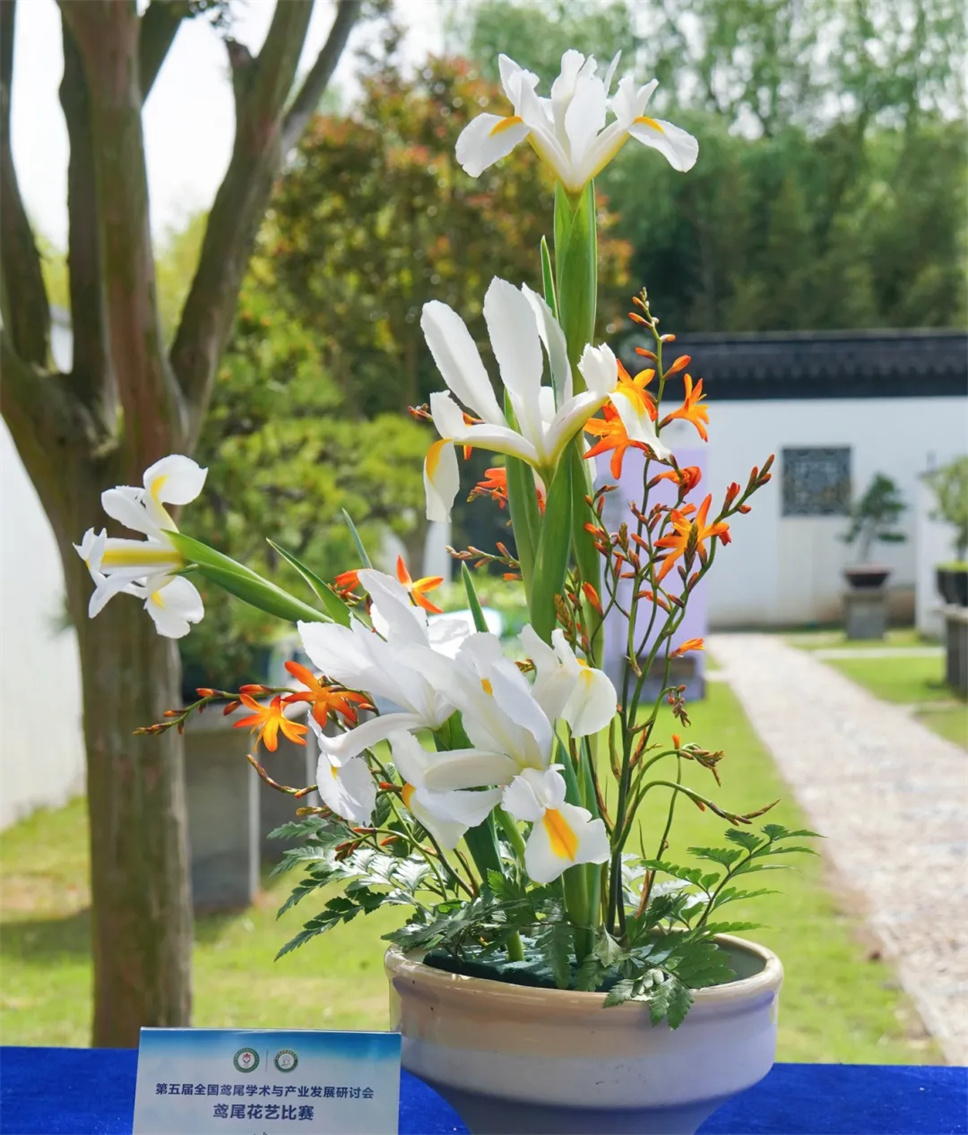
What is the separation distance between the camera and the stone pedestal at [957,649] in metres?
5.64

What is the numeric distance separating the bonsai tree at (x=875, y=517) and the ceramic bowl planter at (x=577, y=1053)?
10360 millimetres

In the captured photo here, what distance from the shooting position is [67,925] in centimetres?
288

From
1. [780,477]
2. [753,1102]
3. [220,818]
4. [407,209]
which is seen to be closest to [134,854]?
[753,1102]

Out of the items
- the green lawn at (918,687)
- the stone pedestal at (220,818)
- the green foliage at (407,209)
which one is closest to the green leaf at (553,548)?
the stone pedestal at (220,818)

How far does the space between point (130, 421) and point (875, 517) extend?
9.70m

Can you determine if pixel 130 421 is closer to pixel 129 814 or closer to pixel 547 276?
pixel 129 814

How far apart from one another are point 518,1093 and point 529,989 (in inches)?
1.6

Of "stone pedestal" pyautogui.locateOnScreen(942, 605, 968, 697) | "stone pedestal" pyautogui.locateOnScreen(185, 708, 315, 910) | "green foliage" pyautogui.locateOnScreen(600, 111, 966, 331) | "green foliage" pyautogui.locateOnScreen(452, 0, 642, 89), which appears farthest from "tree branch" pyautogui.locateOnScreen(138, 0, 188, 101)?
"green foliage" pyautogui.locateOnScreen(600, 111, 966, 331)

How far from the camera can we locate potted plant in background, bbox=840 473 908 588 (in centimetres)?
1062

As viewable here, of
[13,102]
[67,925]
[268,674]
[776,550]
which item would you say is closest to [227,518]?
[268,674]

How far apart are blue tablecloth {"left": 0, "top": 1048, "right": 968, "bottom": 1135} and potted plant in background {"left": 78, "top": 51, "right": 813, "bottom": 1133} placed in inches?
9.4

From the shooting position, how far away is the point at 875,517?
1062cm

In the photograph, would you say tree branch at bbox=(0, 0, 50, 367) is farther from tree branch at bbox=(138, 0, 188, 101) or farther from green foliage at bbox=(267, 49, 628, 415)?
green foliage at bbox=(267, 49, 628, 415)

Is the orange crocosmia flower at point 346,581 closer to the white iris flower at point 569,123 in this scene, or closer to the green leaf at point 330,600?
the green leaf at point 330,600
